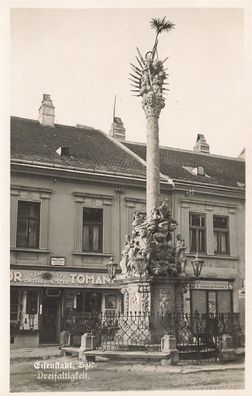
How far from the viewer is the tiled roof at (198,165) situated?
1616 centimetres

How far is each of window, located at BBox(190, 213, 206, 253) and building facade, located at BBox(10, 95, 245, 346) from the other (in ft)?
0.09

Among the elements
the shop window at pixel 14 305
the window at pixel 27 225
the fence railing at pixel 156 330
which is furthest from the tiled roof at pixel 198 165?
the fence railing at pixel 156 330

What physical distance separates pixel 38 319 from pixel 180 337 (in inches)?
208

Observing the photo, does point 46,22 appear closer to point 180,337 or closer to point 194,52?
point 194,52

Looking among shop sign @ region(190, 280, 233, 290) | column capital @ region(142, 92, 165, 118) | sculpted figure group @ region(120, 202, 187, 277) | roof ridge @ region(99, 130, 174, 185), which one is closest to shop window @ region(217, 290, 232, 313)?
shop sign @ region(190, 280, 233, 290)

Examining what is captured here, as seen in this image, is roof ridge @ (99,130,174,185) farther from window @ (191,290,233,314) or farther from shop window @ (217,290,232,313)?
shop window @ (217,290,232,313)

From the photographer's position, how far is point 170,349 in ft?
27.6

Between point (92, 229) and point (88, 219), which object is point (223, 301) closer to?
point (92, 229)

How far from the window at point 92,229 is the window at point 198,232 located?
2.60 meters

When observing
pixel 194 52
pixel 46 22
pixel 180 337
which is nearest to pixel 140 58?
pixel 194 52

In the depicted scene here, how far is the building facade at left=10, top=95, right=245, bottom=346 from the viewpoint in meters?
13.6

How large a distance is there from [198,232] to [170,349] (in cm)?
760

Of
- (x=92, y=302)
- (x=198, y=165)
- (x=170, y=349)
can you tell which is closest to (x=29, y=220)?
(x=92, y=302)

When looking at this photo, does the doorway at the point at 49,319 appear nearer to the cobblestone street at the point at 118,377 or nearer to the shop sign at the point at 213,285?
the shop sign at the point at 213,285
